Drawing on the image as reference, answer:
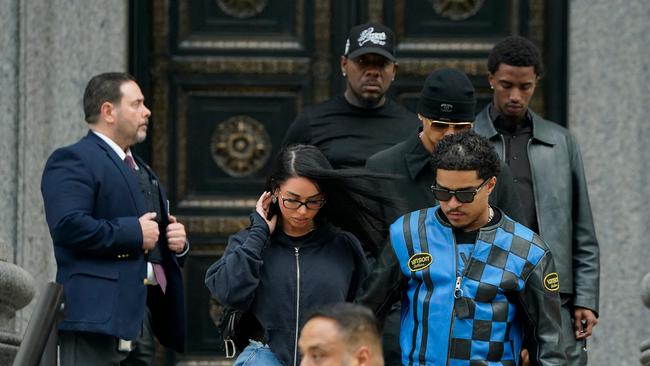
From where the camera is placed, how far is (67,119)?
422 inches

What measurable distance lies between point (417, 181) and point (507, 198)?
421 millimetres

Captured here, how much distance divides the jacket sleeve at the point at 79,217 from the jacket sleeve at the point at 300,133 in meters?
0.93

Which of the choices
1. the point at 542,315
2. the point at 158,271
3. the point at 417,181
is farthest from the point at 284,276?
the point at 158,271

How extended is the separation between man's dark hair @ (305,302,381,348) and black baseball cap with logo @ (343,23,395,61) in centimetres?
267

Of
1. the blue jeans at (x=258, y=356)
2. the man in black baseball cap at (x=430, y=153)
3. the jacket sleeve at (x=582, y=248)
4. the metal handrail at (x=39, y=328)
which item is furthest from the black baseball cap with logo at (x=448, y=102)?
the metal handrail at (x=39, y=328)

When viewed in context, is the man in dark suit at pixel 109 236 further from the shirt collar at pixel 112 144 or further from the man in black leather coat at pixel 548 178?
the man in black leather coat at pixel 548 178

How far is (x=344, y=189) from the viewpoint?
25.1 feet

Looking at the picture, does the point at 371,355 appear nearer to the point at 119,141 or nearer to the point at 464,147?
the point at 464,147

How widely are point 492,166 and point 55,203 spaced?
7.90ft

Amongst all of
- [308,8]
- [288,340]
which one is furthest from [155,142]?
[288,340]

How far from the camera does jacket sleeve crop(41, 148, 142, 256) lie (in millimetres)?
8422

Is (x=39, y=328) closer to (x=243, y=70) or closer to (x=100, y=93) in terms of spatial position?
(x=100, y=93)

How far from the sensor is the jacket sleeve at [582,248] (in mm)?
8461

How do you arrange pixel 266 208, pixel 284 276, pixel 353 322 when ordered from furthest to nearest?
pixel 266 208, pixel 284 276, pixel 353 322
